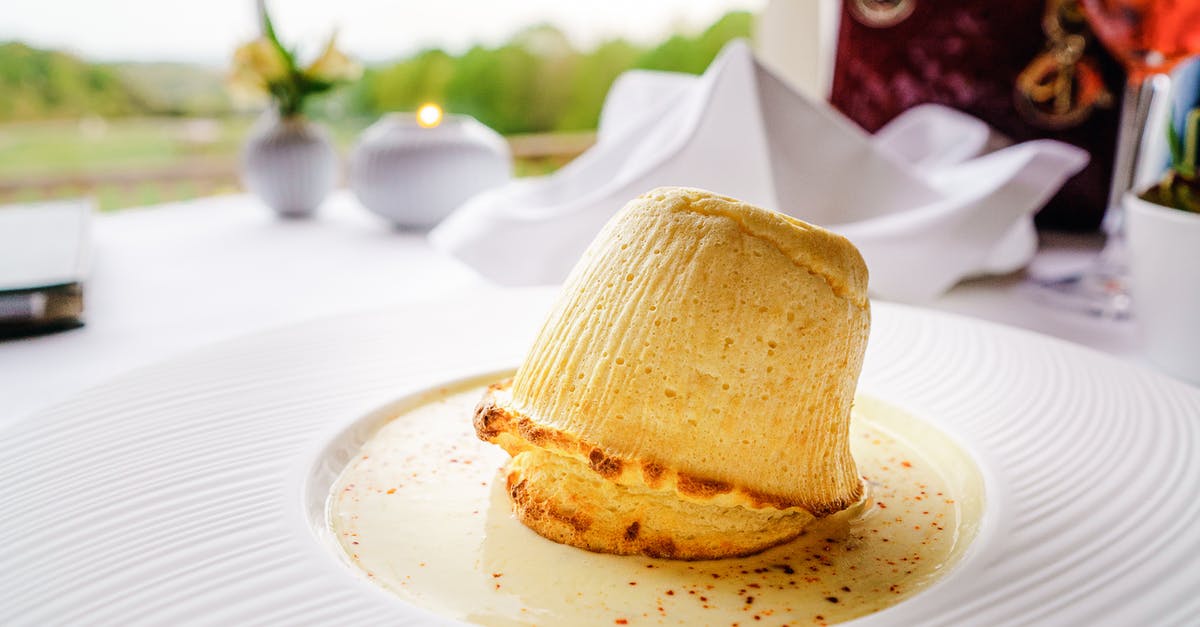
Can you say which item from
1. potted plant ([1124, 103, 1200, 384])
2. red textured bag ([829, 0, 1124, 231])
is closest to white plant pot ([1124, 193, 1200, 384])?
potted plant ([1124, 103, 1200, 384])

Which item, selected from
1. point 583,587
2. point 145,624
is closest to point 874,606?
point 583,587

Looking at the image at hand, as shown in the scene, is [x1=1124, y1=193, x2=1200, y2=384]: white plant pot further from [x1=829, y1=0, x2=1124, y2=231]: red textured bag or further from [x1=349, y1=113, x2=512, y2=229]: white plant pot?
[x1=349, y1=113, x2=512, y2=229]: white plant pot

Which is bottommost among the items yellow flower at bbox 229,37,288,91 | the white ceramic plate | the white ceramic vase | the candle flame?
the white ceramic plate

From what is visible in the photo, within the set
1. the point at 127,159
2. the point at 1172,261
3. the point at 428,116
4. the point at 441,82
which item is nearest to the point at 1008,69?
the point at 1172,261

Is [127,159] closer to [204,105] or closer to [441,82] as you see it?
[204,105]

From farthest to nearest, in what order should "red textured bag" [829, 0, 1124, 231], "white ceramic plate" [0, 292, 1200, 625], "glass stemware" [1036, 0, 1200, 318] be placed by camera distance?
1. "red textured bag" [829, 0, 1124, 231]
2. "glass stemware" [1036, 0, 1200, 318]
3. "white ceramic plate" [0, 292, 1200, 625]

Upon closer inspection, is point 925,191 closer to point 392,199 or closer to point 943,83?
point 943,83

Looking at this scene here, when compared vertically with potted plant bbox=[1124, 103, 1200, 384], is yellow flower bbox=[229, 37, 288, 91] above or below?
above
